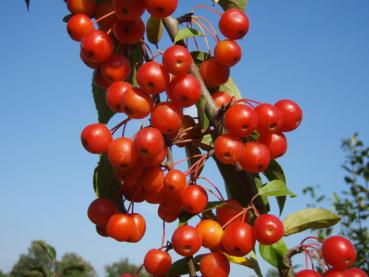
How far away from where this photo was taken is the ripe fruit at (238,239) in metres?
1.38

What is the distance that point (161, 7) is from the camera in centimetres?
146

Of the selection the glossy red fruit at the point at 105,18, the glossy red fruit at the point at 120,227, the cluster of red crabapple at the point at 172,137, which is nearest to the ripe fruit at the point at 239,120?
the cluster of red crabapple at the point at 172,137

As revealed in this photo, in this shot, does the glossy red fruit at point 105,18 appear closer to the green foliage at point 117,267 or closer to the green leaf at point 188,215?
the green leaf at point 188,215

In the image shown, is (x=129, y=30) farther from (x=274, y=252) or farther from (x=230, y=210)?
Answer: (x=274, y=252)

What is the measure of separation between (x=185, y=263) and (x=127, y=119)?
1.86 feet

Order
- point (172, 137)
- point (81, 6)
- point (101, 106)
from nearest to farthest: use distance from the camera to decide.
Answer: point (172, 137) → point (81, 6) → point (101, 106)

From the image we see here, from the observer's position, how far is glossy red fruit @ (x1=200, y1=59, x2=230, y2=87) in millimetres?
1582

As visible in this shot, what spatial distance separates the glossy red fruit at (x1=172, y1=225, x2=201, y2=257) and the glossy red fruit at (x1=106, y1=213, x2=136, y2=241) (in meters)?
0.18

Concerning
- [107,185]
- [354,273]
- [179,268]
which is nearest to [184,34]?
[107,185]

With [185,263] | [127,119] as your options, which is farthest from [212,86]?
[185,263]

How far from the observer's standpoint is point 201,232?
1455mm

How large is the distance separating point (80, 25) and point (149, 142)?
54cm

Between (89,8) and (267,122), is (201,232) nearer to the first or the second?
(267,122)

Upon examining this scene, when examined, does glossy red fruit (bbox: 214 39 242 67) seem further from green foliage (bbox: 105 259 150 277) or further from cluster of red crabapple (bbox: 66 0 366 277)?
green foliage (bbox: 105 259 150 277)
